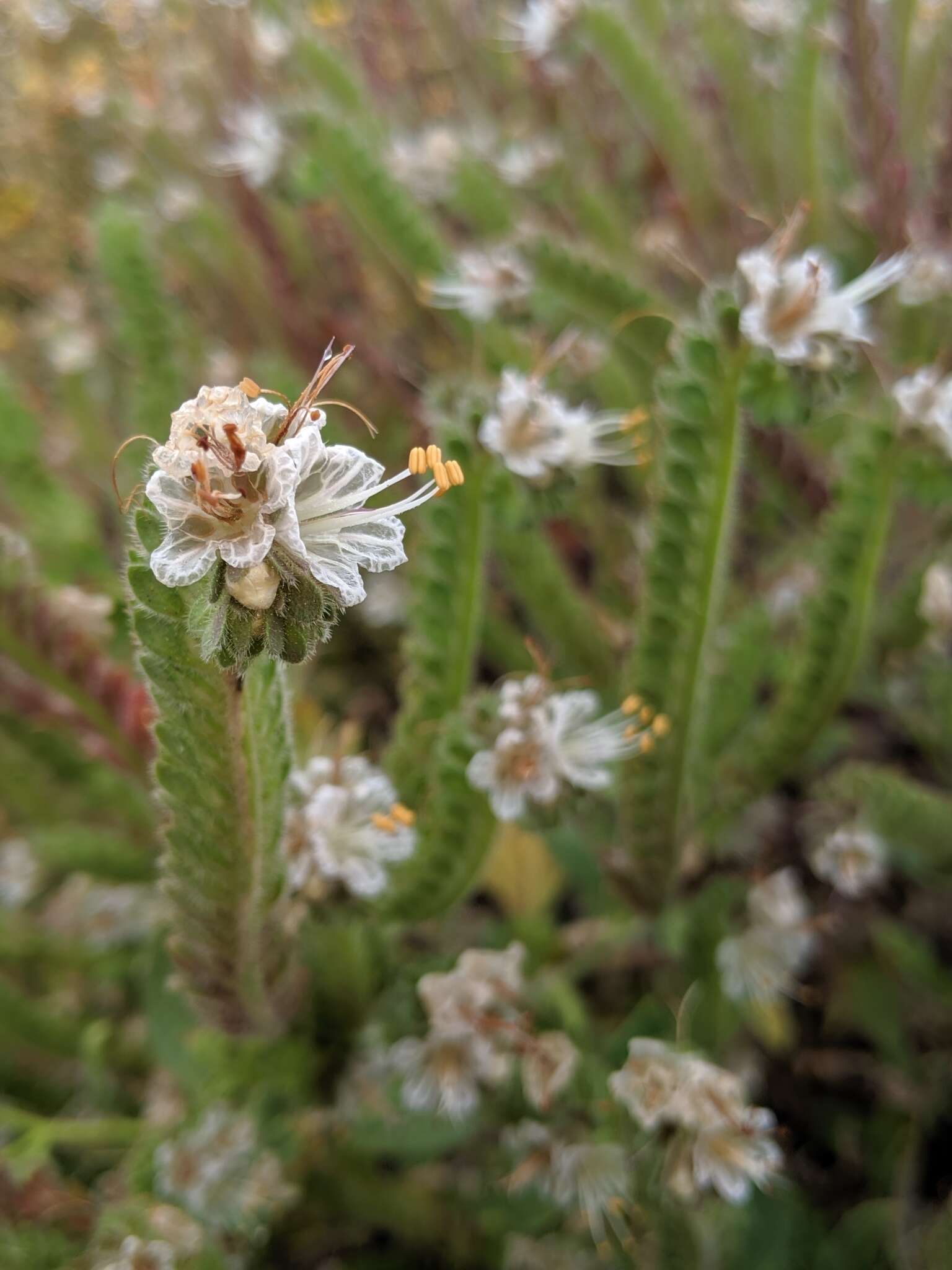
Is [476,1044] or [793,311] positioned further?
[476,1044]

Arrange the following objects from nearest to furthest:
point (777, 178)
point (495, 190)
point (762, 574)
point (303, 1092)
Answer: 1. point (303, 1092)
2. point (762, 574)
3. point (495, 190)
4. point (777, 178)

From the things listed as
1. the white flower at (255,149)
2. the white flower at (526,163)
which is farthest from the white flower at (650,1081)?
the white flower at (526,163)

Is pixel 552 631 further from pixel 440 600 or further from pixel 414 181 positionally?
pixel 414 181

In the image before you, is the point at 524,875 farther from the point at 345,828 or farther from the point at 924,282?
the point at 924,282

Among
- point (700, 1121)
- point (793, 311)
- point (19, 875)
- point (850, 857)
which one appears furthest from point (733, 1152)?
point (19, 875)

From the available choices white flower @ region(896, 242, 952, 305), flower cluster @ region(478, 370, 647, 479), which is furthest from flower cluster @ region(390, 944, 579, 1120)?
white flower @ region(896, 242, 952, 305)

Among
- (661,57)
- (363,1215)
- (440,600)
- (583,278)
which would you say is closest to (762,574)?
(583,278)
